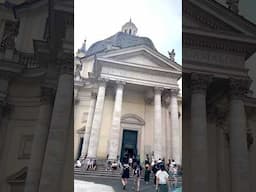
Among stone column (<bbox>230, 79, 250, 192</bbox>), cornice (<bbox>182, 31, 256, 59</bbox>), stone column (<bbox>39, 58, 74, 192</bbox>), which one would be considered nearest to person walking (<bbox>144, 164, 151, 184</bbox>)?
stone column (<bbox>39, 58, 74, 192</bbox>)

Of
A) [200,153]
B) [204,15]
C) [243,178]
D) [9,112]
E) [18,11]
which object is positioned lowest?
[243,178]

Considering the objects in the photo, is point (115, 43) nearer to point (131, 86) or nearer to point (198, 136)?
point (131, 86)

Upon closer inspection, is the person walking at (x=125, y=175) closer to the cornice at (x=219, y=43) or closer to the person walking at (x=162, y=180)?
the person walking at (x=162, y=180)

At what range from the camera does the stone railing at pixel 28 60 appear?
39.8 ft

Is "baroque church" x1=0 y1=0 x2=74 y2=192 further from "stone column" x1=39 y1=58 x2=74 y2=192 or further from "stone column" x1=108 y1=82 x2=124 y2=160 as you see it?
"stone column" x1=108 y1=82 x2=124 y2=160

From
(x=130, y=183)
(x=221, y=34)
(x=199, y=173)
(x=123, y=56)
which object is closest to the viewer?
(x=130, y=183)

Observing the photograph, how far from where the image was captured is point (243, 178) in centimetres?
870

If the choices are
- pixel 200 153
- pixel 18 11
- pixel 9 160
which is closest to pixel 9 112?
pixel 9 160

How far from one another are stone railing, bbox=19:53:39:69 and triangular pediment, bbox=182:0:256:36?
21.8 feet

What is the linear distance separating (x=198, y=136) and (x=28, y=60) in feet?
26.0

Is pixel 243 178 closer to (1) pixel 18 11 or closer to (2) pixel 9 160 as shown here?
(2) pixel 9 160

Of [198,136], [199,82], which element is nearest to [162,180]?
[198,136]

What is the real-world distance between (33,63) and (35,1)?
383cm

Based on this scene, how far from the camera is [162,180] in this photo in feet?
3.72
